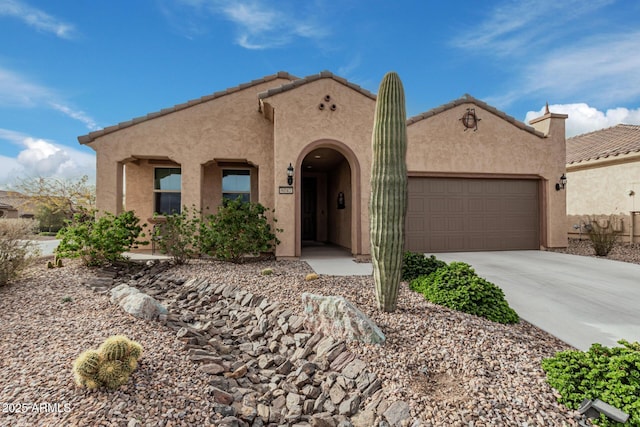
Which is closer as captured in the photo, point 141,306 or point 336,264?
point 141,306

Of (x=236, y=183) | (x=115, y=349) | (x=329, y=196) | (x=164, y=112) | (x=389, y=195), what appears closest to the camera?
(x=115, y=349)

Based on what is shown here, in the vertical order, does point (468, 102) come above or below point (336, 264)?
above

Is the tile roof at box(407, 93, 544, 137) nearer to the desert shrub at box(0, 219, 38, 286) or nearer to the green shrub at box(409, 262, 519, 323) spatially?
the green shrub at box(409, 262, 519, 323)

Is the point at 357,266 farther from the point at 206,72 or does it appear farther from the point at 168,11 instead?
the point at 206,72

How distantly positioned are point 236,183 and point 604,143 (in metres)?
16.4

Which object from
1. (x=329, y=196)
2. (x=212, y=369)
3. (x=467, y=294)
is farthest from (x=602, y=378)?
(x=329, y=196)

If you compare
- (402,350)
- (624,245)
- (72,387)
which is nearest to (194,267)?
(72,387)

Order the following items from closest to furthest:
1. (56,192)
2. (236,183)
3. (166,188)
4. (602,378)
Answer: (602,378)
(166,188)
(236,183)
(56,192)

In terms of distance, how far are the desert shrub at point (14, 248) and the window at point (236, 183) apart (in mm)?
4940

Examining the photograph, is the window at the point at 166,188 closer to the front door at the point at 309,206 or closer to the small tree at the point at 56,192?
the front door at the point at 309,206

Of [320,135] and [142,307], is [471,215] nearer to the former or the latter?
[320,135]

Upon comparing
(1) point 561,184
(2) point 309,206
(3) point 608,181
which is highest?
(3) point 608,181

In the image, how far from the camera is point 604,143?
14.1 m

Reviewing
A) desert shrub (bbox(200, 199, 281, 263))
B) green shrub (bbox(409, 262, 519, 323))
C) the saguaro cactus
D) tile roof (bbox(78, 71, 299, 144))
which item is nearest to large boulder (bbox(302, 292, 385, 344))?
the saguaro cactus
